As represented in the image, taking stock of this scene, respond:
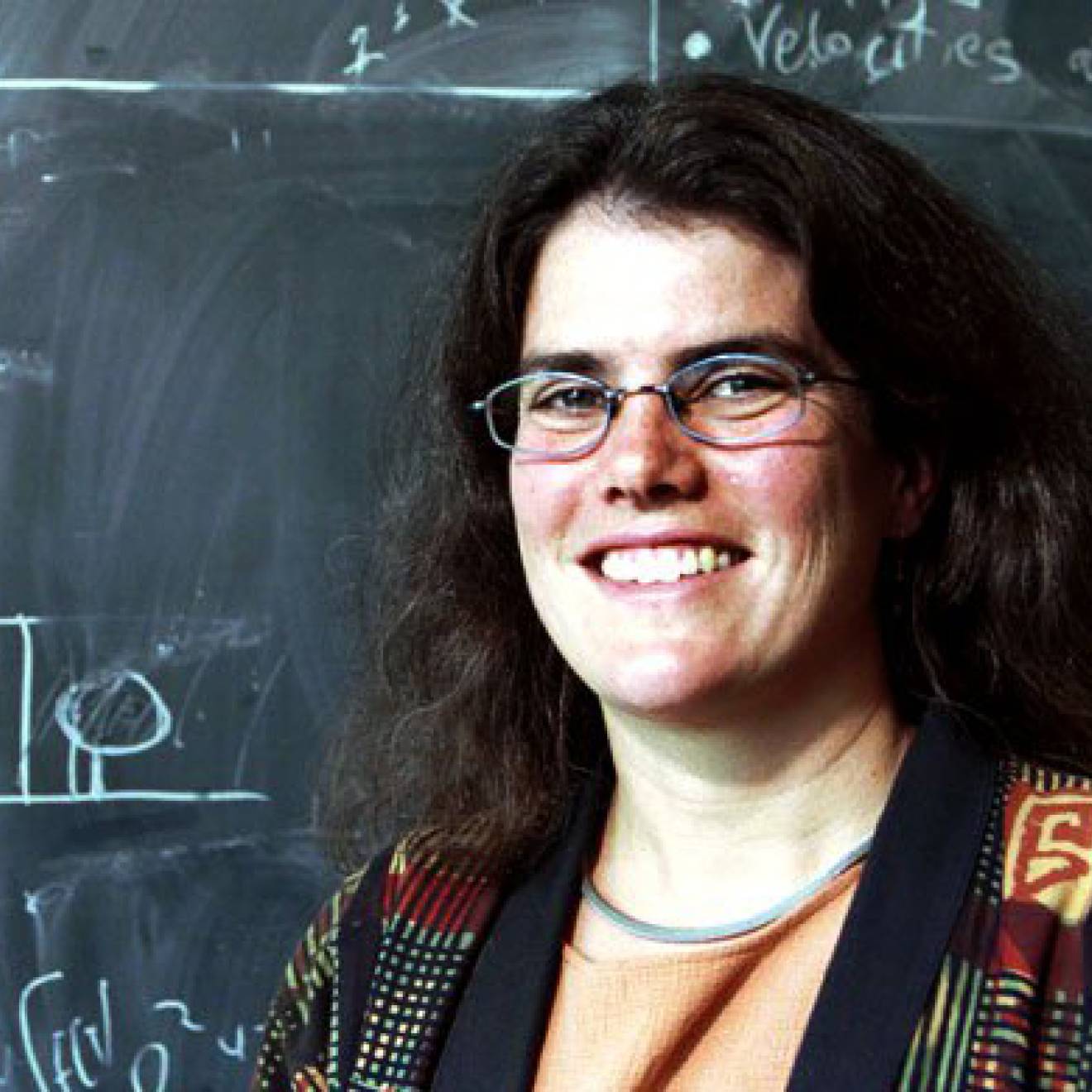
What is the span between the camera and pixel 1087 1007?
122 centimetres

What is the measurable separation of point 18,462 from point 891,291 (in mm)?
959

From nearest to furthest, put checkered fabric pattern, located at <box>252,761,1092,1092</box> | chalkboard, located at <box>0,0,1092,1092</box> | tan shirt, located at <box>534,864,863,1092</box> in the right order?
checkered fabric pattern, located at <box>252,761,1092,1092</box>, tan shirt, located at <box>534,864,863,1092</box>, chalkboard, located at <box>0,0,1092,1092</box>

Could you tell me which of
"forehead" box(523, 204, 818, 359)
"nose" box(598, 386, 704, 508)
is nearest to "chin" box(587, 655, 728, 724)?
"nose" box(598, 386, 704, 508)

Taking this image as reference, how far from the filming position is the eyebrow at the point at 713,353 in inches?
52.6

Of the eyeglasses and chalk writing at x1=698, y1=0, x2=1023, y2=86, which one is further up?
chalk writing at x1=698, y1=0, x2=1023, y2=86

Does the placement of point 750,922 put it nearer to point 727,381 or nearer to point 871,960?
point 871,960

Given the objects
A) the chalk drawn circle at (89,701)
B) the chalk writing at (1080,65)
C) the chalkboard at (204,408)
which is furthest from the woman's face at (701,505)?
the chalk writing at (1080,65)

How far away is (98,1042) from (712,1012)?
0.85 metres

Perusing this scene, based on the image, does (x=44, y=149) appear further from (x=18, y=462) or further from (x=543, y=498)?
(x=543, y=498)

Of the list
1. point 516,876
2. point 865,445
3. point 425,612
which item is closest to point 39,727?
point 425,612

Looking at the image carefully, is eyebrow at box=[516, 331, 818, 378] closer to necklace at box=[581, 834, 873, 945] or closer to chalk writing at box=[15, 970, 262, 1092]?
necklace at box=[581, 834, 873, 945]

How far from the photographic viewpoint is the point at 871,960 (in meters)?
1.29

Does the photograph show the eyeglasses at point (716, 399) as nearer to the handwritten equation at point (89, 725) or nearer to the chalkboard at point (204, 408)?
the chalkboard at point (204, 408)

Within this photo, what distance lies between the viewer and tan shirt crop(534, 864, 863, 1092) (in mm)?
1331
